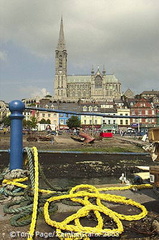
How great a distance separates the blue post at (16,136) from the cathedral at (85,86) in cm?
15373

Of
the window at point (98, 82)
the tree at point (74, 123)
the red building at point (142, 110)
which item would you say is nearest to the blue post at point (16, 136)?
the tree at point (74, 123)

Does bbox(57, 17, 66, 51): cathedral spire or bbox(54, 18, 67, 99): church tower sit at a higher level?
bbox(57, 17, 66, 51): cathedral spire

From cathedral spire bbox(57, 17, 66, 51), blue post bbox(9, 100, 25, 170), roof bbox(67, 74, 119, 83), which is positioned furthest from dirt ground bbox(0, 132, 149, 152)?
cathedral spire bbox(57, 17, 66, 51)

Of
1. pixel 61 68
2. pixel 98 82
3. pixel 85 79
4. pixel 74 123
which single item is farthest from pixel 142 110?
pixel 61 68

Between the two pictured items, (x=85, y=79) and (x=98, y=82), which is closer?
(x=98, y=82)

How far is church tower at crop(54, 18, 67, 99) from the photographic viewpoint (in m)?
162

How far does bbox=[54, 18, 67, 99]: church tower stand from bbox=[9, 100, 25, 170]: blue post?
15655 centimetres

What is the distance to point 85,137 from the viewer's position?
39.8 m

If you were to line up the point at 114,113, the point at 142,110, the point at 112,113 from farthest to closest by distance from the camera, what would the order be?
the point at 114,113 < the point at 112,113 < the point at 142,110

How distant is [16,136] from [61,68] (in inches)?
6969

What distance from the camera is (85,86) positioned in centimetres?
16562

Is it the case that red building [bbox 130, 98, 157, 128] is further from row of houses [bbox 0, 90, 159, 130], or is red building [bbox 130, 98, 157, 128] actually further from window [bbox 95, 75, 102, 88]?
window [bbox 95, 75, 102, 88]

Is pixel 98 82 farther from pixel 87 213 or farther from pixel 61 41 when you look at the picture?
pixel 87 213

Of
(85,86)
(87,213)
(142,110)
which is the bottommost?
(87,213)
